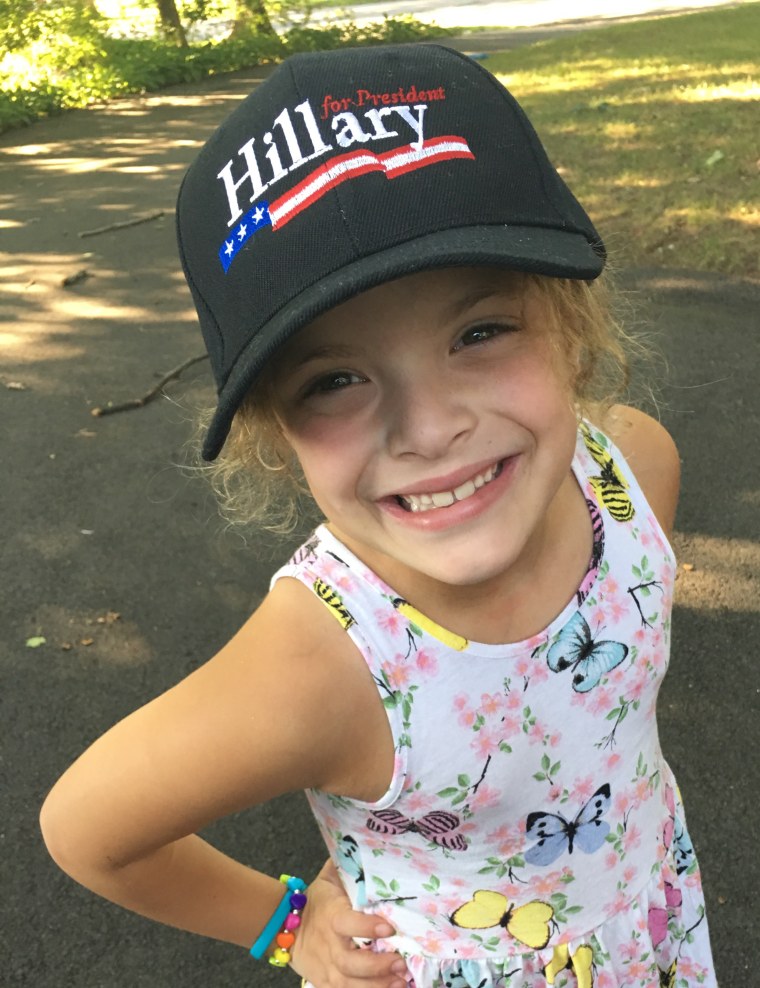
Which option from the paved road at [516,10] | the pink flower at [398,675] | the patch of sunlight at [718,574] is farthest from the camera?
the paved road at [516,10]

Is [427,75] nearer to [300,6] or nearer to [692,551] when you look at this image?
[692,551]

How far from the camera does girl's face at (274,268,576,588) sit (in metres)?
1.14

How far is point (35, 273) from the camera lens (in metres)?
7.22

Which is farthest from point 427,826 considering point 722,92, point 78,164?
point 78,164

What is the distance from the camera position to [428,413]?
117 centimetres

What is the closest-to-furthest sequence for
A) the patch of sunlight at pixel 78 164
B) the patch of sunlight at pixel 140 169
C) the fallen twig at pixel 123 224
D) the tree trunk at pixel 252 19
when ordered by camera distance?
the fallen twig at pixel 123 224, the patch of sunlight at pixel 140 169, the patch of sunlight at pixel 78 164, the tree trunk at pixel 252 19

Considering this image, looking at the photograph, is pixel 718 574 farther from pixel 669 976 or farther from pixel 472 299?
pixel 472 299

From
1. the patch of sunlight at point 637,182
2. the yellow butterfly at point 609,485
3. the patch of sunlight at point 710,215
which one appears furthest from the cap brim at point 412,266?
the patch of sunlight at point 637,182

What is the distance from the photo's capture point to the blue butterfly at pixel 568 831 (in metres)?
1.40

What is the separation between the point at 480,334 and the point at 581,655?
0.49 m

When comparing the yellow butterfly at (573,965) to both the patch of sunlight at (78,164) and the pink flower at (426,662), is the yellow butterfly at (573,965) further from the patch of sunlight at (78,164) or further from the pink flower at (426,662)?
the patch of sunlight at (78,164)

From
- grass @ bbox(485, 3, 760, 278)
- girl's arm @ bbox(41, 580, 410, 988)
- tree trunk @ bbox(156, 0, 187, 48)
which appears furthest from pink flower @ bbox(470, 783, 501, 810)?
tree trunk @ bbox(156, 0, 187, 48)

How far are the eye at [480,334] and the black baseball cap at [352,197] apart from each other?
96mm

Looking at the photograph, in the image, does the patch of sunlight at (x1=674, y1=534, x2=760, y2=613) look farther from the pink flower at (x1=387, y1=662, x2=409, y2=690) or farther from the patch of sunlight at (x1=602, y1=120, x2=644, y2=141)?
the patch of sunlight at (x1=602, y1=120, x2=644, y2=141)
